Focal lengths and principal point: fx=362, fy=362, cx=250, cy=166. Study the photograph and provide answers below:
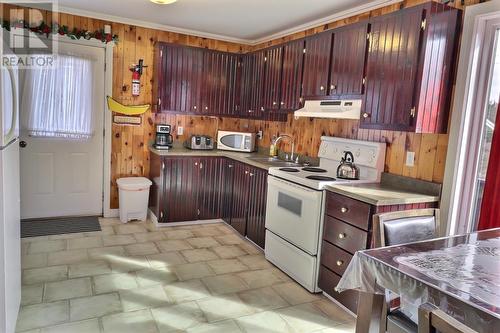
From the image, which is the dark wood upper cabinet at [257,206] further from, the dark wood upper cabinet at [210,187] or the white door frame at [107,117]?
the white door frame at [107,117]

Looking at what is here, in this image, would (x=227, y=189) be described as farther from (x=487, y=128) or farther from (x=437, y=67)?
(x=487, y=128)

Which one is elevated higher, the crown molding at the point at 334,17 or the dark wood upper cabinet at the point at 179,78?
the crown molding at the point at 334,17

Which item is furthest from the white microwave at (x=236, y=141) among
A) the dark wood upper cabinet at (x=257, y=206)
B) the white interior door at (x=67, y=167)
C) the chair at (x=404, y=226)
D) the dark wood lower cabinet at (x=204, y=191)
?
the chair at (x=404, y=226)

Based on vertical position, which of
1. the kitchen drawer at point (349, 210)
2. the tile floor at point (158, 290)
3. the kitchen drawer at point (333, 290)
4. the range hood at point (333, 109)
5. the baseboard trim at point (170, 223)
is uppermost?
the range hood at point (333, 109)

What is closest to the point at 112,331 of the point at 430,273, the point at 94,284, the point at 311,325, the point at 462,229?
the point at 94,284

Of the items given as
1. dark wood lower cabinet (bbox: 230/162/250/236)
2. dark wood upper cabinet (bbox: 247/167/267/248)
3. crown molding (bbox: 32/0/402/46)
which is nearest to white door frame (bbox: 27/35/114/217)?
crown molding (bbox: 32/0/402/46)

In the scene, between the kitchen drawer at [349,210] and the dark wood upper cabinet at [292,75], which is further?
the dark wood upper cabinet at [292,75]

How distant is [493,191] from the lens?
7.86 ft

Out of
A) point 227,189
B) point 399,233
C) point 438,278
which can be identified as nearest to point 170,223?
point 227,189

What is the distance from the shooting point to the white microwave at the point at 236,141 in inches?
191

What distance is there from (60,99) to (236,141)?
2.19 m

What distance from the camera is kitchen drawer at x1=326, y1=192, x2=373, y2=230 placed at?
250 centimetres

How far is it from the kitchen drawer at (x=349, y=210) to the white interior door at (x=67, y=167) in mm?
3124

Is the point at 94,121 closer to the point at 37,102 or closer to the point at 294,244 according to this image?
the point at 37,102
